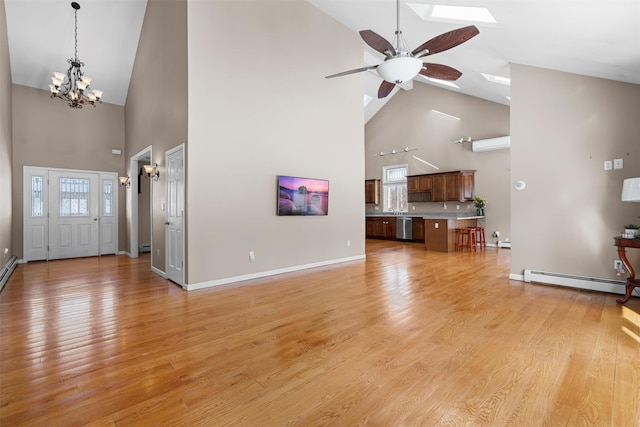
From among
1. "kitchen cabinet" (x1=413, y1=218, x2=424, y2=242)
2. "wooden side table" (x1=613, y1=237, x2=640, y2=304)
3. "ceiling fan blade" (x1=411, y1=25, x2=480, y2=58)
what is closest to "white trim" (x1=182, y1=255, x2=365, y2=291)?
"ceiling fan blade" (x1=411, y1=25, x2=480, y2=58)

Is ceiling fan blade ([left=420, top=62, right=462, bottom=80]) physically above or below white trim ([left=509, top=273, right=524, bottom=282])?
above

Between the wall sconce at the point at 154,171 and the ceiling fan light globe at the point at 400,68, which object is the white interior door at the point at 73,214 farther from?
the ceiling fan light globe at the point at 400,68

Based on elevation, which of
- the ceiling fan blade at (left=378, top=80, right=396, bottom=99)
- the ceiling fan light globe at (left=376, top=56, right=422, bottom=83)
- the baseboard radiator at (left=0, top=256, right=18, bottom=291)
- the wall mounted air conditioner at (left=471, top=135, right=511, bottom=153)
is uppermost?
the wall mounted air conditioner at (left=471, top=135, right=511, bottom=153)

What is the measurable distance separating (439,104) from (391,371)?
9.55 metres

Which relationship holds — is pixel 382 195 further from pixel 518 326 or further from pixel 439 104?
pixel 518 326

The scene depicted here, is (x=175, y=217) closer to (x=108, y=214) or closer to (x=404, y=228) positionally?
(x=108, y=214)

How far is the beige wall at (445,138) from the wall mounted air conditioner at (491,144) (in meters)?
0.29

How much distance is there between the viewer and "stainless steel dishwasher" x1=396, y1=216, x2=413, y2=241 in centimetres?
998

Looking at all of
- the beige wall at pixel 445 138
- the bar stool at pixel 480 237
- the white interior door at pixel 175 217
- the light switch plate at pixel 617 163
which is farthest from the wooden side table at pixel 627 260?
the white interior door at pixel 175 217

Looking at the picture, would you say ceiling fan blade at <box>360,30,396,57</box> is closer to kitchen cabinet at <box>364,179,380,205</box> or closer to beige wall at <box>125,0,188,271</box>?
beige wall at <box>125,0,188,271</box>

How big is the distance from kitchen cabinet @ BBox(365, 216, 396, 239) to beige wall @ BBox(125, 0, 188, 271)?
7.51 m

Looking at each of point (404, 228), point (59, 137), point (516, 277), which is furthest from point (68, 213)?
point (516, 277)

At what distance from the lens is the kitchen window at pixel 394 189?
11.0 meters

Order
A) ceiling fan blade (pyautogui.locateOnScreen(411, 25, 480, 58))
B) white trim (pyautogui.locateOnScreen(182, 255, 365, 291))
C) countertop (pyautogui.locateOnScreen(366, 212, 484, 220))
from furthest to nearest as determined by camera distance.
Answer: countertop (pyautogui.locateOnScreen(366, 212, 484, 220)) < white trim (pyautogui.locateOnScreen(182, 255, 365, 291)) < ceiling fan blade (pyautogui.locateOnScreen(411, 25, 480, 58))
